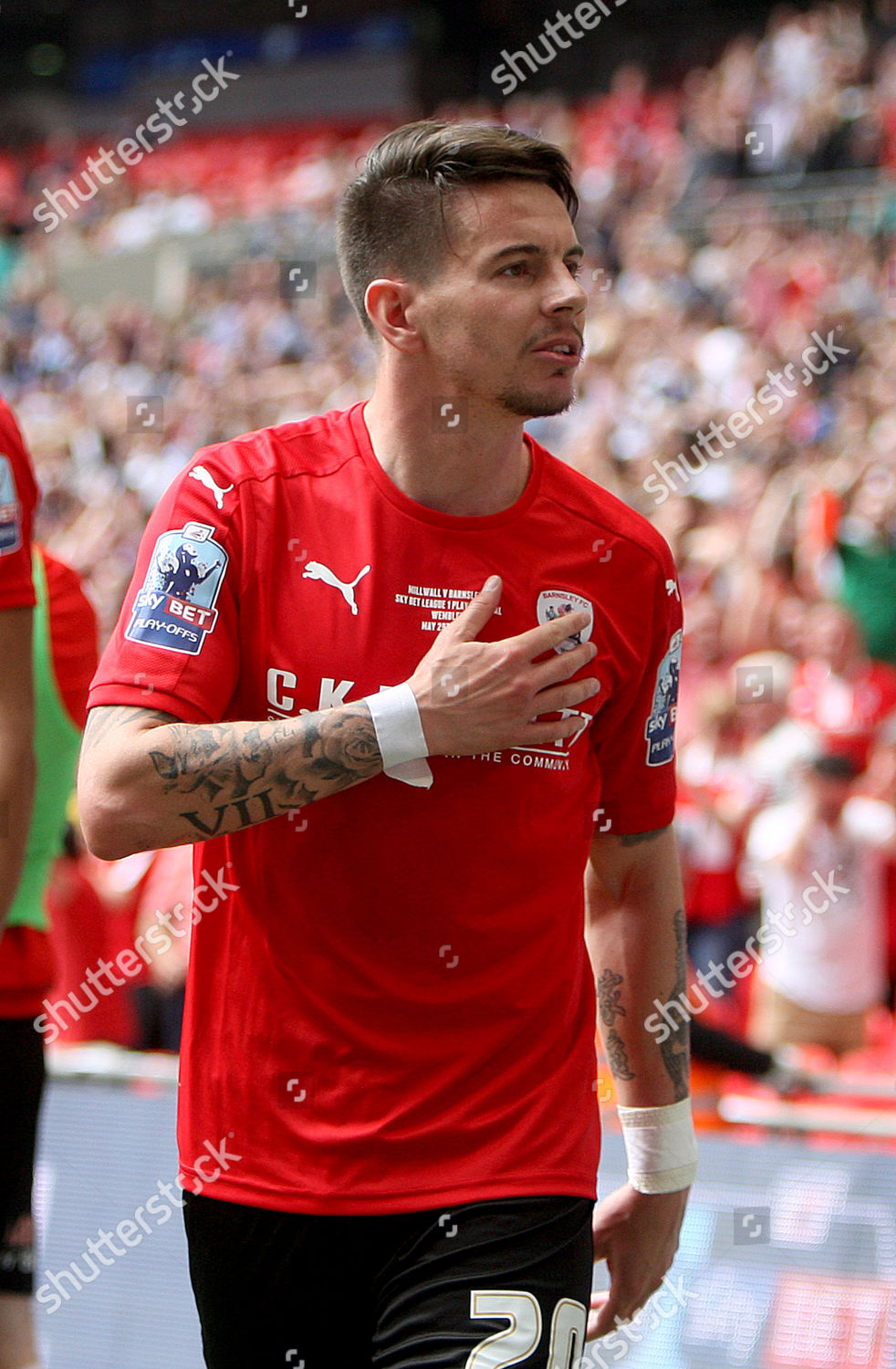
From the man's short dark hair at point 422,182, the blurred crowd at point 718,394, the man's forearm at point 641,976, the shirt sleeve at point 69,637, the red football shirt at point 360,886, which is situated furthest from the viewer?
the blurred crowd at point 718,394

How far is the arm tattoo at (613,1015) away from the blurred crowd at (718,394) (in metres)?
1.71

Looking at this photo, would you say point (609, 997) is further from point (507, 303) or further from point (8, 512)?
point (8, 512)

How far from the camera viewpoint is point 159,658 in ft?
6.40

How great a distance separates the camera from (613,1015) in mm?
2387

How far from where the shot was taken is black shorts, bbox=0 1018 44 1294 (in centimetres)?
258

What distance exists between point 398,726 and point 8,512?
79 cm

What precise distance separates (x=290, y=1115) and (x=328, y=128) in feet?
59.9

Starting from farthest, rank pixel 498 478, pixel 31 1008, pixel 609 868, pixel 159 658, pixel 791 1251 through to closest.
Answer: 1. pixel 791 1251
2. pixel 31 1008
3. pixel 609 868
4. pixel 498 478
5. pixel 159 658

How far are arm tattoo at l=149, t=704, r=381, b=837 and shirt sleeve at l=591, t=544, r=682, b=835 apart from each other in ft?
1.51

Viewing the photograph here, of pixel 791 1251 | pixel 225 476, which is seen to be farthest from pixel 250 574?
pixel 791 1251

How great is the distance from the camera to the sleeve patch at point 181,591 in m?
1.96

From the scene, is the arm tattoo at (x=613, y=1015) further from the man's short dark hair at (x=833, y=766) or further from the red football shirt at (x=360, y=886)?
the man's short dark hair at (x=833, y=766)

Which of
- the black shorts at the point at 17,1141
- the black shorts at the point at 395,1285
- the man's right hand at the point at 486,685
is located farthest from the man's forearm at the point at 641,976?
the black shorts at the point at 17,1141

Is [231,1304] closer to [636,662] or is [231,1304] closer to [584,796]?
[584,796]
